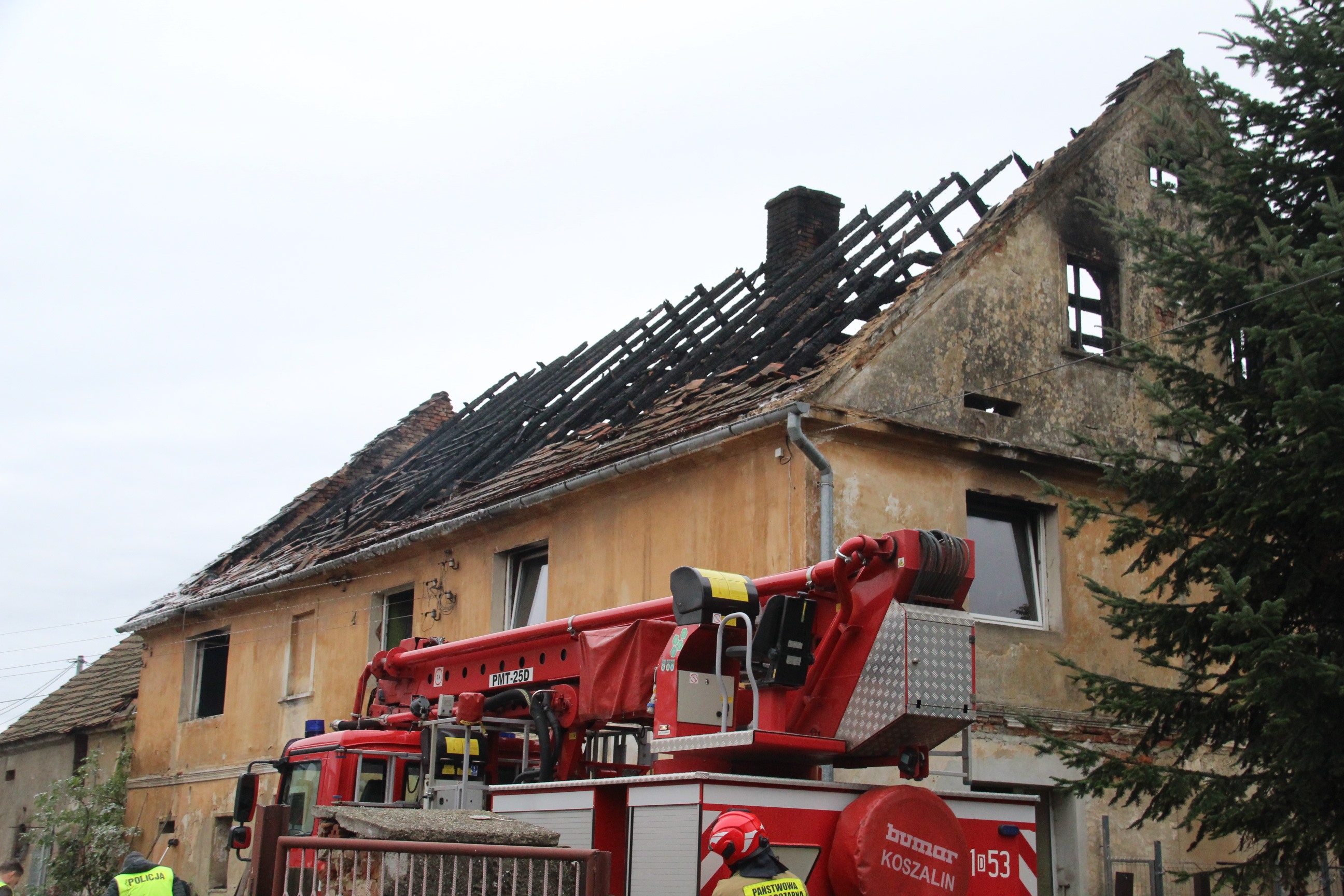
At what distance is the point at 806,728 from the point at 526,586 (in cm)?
862

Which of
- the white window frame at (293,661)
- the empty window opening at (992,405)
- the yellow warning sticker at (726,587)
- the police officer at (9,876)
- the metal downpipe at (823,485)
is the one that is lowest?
the police officer at (9,876)

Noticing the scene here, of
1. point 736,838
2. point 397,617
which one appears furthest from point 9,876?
point 736,838

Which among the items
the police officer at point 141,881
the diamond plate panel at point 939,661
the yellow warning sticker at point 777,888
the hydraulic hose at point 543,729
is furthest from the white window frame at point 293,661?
the yellow warning sticker at point 777,888

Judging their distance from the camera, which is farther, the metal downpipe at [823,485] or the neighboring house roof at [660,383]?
the neighboring house roof at [660,383]

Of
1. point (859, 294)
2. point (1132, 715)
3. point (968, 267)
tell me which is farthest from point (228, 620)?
point (1132, 715)

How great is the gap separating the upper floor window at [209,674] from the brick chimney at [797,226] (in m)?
10.5

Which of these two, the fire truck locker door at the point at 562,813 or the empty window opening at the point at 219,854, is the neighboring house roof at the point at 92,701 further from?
the fire truck locker door at the point at 562,813

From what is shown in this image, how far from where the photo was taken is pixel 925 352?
42.8 feet

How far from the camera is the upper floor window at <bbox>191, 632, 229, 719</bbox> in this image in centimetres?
2133

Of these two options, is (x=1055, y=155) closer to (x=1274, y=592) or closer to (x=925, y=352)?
(x=925, y=352)

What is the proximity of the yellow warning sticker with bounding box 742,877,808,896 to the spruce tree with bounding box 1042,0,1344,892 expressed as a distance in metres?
3.92

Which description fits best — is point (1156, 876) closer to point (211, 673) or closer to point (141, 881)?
point (141, 881)

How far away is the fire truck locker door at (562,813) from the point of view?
7.14 m

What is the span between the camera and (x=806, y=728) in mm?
7324
